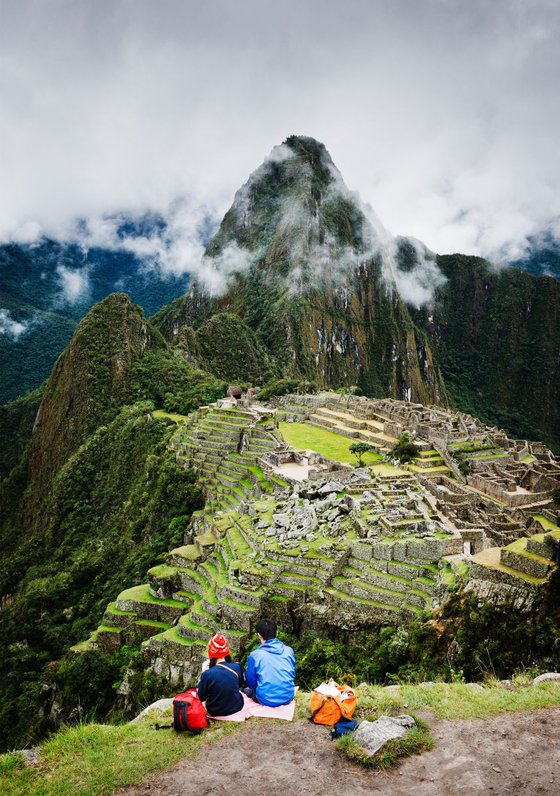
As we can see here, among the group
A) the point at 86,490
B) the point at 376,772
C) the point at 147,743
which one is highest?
the point at 376,772

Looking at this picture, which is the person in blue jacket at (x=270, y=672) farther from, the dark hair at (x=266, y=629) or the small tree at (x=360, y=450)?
the small tree at (x=360, y=450)

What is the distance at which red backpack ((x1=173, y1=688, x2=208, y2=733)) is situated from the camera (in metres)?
7.69

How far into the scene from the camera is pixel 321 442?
1716 inches

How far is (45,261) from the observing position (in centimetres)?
16588

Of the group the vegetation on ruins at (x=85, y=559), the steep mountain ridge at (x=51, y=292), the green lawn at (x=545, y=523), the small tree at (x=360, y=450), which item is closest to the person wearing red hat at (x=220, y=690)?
the vegetation on ruins at (x=85, y=559)

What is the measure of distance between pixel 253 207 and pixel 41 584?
14007 centimetres

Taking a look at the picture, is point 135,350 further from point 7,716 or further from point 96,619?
point 7,716

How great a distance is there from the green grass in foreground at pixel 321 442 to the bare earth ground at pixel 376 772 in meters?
27.9

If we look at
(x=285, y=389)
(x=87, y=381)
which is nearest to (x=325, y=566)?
(x=285, y=389)

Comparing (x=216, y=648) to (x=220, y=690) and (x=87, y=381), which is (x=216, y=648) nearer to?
(x=220, y=690)

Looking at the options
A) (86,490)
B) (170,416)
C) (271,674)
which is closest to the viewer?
(271,674)

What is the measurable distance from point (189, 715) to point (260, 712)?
100 centimetres

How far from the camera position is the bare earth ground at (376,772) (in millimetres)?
6531

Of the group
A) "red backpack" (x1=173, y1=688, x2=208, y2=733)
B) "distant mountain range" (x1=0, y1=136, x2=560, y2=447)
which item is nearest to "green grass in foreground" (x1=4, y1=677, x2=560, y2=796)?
"red backpack" (x1=173, y1=688, x2=208, y2=733)
